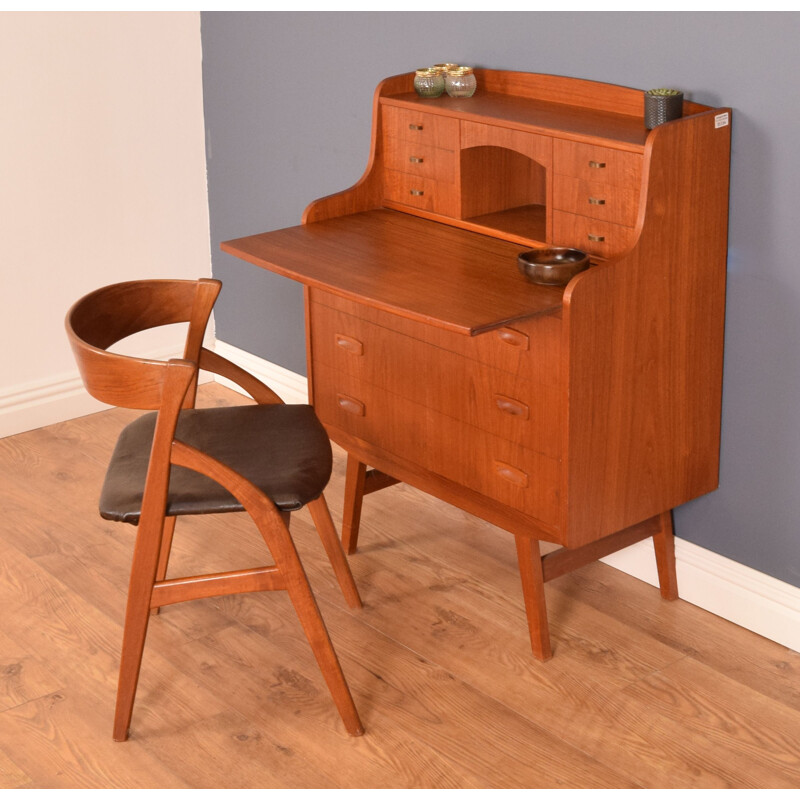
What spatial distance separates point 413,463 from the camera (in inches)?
106

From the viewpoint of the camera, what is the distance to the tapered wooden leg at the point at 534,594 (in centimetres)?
245

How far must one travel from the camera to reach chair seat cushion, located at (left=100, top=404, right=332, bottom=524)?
6.97 feet

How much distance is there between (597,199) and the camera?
2354mm

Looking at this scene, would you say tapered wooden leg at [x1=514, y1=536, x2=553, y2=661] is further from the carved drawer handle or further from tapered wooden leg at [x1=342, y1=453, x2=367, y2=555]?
tapered wooden leg at [x1=342, y1=453, x2=367, y2=555]

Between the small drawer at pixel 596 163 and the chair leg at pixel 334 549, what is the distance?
0.84 metres

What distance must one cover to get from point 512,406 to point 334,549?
0.52m

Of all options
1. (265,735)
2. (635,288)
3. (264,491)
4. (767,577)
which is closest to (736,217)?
(635,288)

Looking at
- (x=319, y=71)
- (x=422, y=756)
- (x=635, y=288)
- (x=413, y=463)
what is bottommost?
(x=422, y=756)

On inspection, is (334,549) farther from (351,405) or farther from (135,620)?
(135,620)

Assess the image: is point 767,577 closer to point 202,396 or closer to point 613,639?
point 613,639

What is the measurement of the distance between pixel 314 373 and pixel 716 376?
966 mm

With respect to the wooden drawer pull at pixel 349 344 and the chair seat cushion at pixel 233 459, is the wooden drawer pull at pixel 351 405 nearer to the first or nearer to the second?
the wooden drawer pull at pixel 349 344

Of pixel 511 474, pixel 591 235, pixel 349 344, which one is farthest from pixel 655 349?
pixel 349 344
